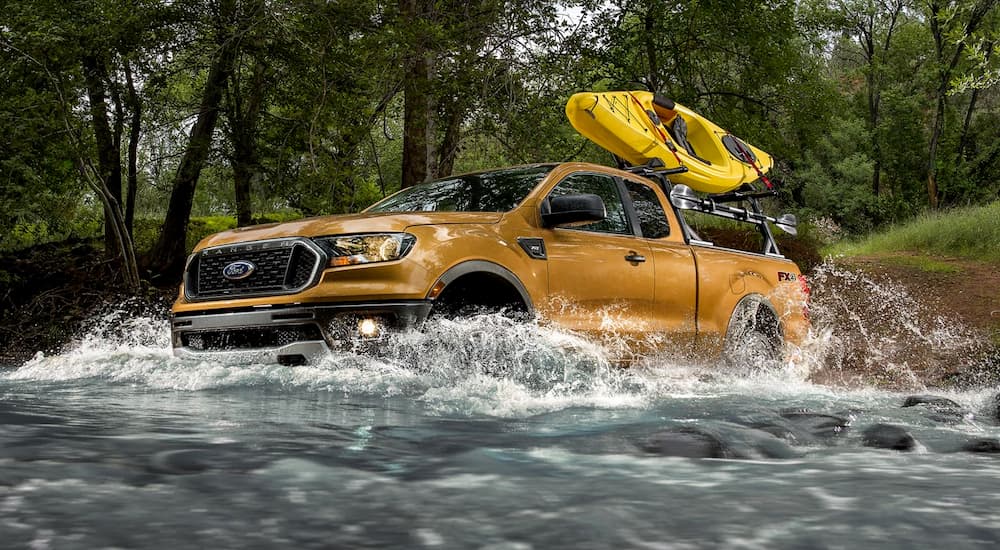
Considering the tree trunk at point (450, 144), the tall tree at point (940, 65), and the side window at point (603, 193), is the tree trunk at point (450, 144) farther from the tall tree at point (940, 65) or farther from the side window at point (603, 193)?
the tall tree at point (940, 65)

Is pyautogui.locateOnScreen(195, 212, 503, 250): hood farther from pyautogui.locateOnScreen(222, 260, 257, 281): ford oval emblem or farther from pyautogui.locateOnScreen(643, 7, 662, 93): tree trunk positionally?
pyautogui.locateOnScreen(643, 7, 662, 93): tree trunk

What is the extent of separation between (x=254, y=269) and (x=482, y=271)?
133 centimetres

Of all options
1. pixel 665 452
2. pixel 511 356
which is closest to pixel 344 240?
pixel 511 356

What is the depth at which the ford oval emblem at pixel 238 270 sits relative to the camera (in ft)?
18.2

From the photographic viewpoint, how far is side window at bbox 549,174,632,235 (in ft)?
22.2

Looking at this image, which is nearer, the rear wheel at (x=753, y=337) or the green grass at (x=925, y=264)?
the rear wheel at (x=753, y=337)

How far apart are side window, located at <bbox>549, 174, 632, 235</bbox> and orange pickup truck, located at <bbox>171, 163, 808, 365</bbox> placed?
1 cm

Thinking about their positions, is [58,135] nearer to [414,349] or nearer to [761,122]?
[414,349]

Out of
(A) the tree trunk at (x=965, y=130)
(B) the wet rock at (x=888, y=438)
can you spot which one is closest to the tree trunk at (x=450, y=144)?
(B) the wet rock at (x=888, y=438)

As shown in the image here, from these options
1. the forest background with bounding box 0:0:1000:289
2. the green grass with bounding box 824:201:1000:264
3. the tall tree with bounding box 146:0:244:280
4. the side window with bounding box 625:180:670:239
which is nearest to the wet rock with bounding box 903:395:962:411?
the side window with bounding box 625:180:670:239

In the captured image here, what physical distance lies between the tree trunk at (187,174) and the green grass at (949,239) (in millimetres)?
12453

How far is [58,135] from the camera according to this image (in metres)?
13.0

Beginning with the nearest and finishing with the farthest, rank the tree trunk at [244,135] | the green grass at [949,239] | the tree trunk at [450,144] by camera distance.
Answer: the tree trunk at [450,144] → the tree trunk at [244,135] → the green grass at [949,239]

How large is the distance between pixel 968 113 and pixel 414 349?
3732cm
